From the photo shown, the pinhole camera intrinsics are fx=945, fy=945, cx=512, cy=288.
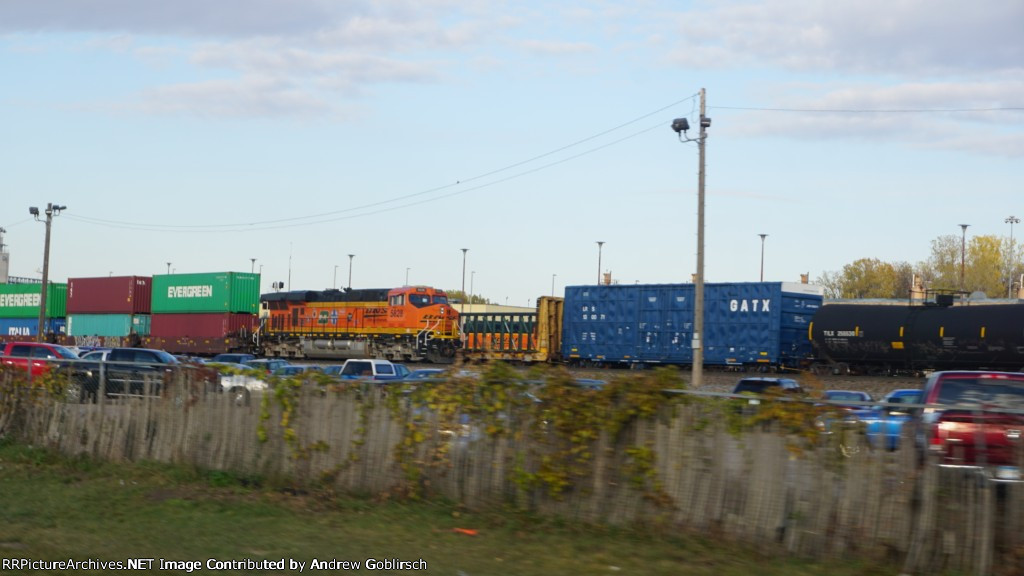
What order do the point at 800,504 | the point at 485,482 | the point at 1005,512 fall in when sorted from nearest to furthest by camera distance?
the point at 1005,512, the point at 800,504, the point at 485,482

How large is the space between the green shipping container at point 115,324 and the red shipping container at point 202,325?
48.9 inches

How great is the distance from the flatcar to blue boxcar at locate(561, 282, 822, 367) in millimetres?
1680

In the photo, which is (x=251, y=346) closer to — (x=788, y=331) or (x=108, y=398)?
(x=788, y=331)

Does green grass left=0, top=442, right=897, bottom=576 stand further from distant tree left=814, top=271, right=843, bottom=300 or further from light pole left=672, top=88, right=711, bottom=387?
distant tree left=814, top=271, right=843, bottom=300

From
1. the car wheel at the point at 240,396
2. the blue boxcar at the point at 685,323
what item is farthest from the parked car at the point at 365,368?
the blue boxcar at the point at 685,323

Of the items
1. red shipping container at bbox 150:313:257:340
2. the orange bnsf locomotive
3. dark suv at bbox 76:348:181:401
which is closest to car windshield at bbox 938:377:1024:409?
dark suv at bbox 76:348:181:401

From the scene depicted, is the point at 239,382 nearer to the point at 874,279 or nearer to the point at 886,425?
the point at 886,425

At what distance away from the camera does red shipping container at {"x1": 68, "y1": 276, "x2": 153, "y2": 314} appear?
57.9 metres

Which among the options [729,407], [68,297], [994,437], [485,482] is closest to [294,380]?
[485,482]

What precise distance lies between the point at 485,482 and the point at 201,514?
11.1ft

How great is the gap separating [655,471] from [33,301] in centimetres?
6212

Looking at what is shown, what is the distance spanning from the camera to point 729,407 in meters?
9.66

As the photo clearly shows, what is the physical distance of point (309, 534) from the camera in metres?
10.1

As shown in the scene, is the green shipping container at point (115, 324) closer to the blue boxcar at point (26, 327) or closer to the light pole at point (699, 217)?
the blue boxcar at point (26, 327)
